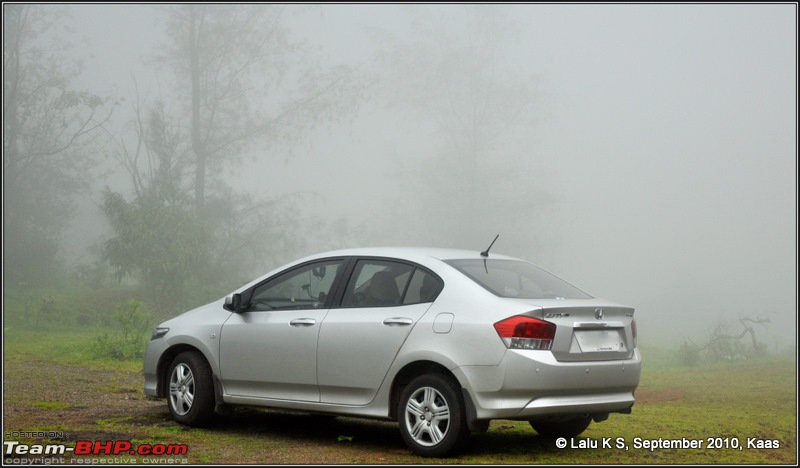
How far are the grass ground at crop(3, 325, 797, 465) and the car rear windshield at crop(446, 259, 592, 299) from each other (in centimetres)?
131

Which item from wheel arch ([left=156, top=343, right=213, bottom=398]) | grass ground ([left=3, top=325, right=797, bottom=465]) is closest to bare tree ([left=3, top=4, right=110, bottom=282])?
grass ground ([left=3, top=325, right=797, bottom=465])

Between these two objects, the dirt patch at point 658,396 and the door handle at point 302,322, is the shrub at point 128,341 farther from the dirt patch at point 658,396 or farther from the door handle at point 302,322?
the door handle at point 302,322

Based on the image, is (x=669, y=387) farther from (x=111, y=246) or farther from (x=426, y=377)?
(x=111, y=246)

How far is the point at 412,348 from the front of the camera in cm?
761

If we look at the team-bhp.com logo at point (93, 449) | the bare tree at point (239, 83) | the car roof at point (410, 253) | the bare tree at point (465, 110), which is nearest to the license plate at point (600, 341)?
the car roof at point (410, 253)

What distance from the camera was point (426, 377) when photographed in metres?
7.53

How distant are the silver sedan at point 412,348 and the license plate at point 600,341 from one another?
0.01 meters

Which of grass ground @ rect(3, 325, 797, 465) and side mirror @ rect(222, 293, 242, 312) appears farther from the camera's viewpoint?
side mirror @ rect(222, 293, 242, 312)

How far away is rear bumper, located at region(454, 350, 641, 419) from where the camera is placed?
713 cm

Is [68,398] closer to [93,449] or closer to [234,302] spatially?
[234,302]

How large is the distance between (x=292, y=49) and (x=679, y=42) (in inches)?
1919

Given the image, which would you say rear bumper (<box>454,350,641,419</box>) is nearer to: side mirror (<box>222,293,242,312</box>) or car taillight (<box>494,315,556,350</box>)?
car taillight (<box>494,315,556,350</box>)

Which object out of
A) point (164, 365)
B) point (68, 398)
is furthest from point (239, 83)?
point (164, 365)

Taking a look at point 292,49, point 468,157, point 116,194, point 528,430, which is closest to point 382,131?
point 468,157
